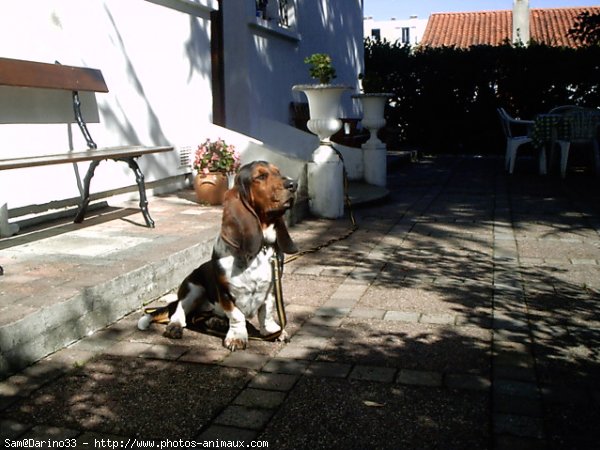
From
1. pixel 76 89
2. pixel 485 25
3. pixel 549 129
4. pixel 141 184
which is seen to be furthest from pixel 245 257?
pixel 485 25

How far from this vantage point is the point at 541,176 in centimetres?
1280

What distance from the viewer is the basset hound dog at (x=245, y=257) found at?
3.57 m

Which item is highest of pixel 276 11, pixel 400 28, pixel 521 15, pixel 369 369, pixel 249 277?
pixel 400 28

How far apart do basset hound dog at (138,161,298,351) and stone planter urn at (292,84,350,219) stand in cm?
413

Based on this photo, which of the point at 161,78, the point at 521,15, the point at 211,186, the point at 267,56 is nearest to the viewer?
the point at 211,186

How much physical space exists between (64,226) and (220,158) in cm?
185

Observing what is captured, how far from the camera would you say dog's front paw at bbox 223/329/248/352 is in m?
3.81

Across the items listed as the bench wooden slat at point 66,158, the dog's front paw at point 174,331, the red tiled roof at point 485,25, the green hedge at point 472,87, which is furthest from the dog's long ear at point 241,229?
the red tiled roof at point 485,25

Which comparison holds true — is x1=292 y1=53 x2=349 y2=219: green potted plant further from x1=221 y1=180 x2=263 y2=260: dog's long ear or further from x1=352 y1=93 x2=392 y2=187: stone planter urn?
x1=221 y1=180 x2=263 y2=260: dog's long ear

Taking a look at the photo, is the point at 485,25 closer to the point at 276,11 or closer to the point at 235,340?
the point at 276,11

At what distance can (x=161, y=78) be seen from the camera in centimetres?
830

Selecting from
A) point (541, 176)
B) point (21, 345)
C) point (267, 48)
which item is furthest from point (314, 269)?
point (541, 176)

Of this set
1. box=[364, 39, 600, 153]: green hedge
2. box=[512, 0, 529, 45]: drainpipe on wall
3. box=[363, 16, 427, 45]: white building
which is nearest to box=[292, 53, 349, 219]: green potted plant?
box=[364, 39, 600, 153]: green hedge

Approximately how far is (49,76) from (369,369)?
13.5 ft
